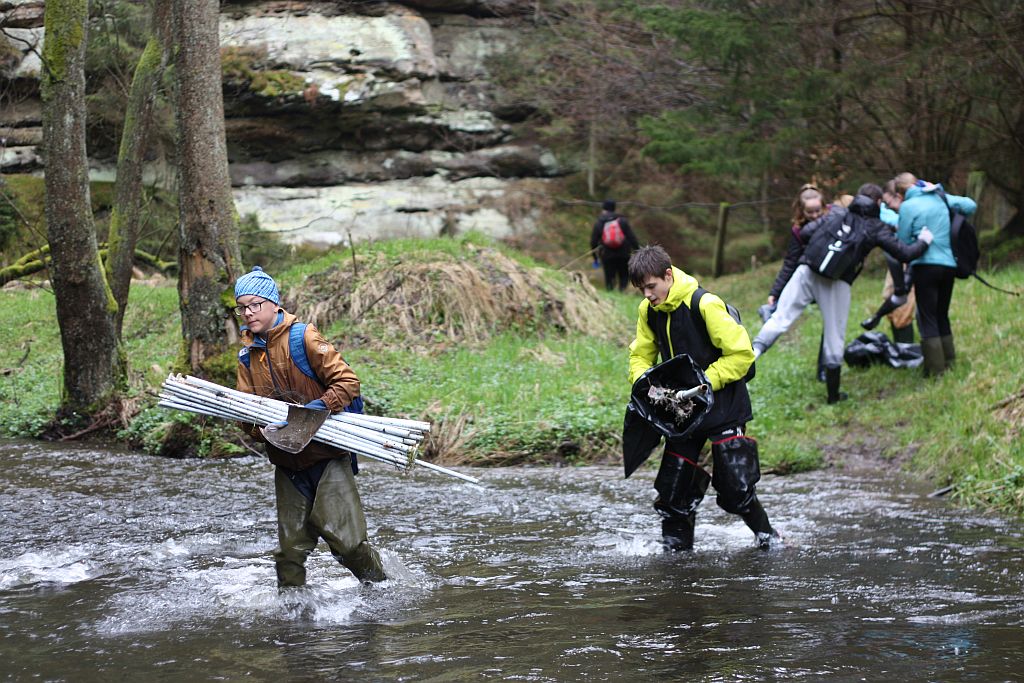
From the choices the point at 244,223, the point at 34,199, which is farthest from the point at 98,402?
the point at 34,199

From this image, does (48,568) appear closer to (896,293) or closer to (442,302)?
(442,302)

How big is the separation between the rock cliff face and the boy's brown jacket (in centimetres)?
1931

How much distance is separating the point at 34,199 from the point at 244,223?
4877 mm

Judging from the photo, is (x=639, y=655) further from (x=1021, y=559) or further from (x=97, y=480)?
(x=97, y=480)

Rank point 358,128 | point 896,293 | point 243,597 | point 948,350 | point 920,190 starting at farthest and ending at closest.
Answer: point 358,128 < point 896,293 < point 948,350 < point 920,190 < point 243,597

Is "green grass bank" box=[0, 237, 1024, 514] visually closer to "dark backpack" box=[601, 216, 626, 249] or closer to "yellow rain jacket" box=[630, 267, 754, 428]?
"yellow rain jacket" box=[630, 267, 754, 428]

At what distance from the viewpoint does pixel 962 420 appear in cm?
1023

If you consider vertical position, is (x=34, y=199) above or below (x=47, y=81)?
below

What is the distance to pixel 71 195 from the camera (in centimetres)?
1119

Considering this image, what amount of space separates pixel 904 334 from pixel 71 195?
9.60 meters

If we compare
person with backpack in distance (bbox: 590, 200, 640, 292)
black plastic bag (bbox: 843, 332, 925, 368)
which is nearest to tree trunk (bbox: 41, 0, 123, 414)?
black plastic bag (bbox: 843, 332, 925, 368)

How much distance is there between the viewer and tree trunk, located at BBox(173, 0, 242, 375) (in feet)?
36.3

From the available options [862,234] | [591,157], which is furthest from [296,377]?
[591,157]

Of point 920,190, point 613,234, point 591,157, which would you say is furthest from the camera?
point 591,157
